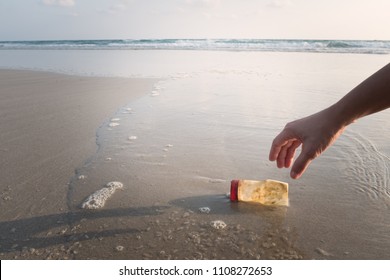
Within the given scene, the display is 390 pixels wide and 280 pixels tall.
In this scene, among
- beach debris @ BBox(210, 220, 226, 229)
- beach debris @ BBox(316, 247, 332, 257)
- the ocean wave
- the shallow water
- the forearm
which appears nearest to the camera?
the forearm

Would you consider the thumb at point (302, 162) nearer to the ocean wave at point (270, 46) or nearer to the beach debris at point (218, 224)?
the beach debris at point (218, 224)

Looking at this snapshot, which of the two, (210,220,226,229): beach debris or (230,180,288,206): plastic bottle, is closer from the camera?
(210,220,226,229): beach debris

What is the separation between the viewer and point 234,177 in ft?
8.68

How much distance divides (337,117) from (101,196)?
69.9 inches

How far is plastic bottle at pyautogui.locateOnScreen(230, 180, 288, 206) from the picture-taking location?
2.24 meters

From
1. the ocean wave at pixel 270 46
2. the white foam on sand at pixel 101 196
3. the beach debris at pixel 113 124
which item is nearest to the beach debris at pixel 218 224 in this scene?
the white foam on sand at pixel 101 196

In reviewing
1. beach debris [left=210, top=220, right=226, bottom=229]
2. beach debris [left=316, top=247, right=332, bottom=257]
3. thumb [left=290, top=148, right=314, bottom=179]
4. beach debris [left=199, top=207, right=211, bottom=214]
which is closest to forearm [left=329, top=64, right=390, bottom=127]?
thumb [left=290, top=148, right=314, bottom=179]

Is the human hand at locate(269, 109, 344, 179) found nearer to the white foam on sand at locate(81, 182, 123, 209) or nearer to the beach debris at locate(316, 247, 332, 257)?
the beach debris at locate(316, 247, 332, 257)

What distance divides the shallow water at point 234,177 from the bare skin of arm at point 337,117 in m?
0.81

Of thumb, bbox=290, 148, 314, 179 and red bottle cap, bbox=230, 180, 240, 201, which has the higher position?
thumb, bbox=290, 148, 314, 179

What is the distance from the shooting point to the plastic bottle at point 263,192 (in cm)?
224

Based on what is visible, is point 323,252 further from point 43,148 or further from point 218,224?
point 43,148

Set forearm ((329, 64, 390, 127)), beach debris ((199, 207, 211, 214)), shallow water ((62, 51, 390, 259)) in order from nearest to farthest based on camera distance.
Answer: forearm ((329, 64, 390, 127)) < shallow water ((62, 51, 390, 259)) < beach debris ((199, 207, 211, 214))
